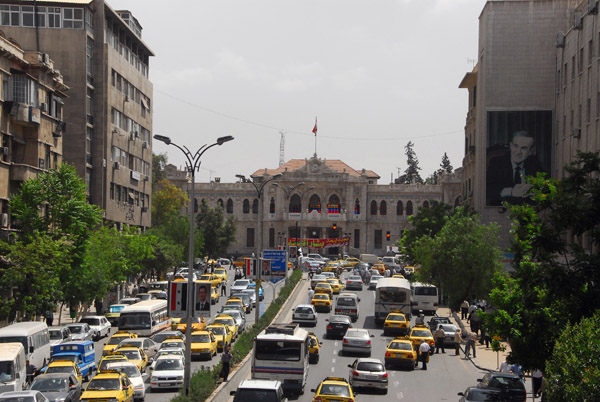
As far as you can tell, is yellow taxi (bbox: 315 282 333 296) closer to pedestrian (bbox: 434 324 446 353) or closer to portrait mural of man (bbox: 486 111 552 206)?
portrait mural of man (bbox: 486 111 552 206)

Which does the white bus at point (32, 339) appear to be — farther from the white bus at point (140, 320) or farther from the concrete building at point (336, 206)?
the concrete building at point (336, 206)

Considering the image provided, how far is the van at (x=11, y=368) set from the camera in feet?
89.9

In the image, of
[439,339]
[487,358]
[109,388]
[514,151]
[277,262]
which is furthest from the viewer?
[514,151]

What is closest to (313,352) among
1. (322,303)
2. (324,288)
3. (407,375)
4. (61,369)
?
(407,375)

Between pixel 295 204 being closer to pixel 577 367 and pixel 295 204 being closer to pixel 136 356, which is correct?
pixel 136 356

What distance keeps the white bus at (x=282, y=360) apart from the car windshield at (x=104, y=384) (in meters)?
4.91

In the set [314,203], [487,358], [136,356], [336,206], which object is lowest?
[487,358]

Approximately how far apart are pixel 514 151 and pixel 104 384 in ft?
154

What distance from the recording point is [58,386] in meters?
26.7

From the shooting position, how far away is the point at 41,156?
165ft

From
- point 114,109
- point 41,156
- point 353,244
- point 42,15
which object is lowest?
point 353,244

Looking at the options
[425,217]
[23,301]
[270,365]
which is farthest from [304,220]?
[270,365]

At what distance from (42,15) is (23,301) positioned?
28.8 metres

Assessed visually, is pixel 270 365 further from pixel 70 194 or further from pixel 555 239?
pixel 70 194
